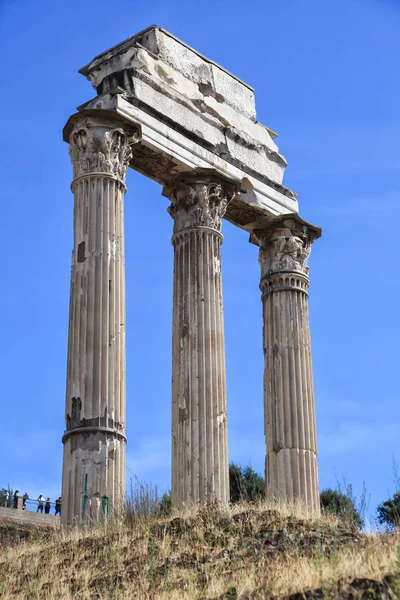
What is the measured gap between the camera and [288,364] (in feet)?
86.2

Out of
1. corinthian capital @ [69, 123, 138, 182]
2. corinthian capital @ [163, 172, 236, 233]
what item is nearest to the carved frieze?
corinthian capital @ [69, 123, 138, 182]

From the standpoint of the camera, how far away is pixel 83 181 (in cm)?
2344

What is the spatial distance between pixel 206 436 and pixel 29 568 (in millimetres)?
6402

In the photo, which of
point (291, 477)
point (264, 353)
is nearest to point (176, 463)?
point (291, 477)

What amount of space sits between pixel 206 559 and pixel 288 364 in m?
10.0

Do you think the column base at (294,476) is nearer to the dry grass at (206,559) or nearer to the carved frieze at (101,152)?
the dry grass at (206,559)

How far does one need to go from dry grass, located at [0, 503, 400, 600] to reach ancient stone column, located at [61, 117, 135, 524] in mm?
1150

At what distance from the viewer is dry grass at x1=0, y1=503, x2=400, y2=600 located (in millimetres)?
13930

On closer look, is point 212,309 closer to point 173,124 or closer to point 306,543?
point 173,124

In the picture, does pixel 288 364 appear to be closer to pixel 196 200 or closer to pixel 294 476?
pixel 294 476

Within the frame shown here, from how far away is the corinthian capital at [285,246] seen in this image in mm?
27312

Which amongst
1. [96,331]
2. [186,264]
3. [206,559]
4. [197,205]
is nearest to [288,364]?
[186,264]

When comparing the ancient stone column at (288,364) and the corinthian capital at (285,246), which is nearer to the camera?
the ancient stone column at (288,364)

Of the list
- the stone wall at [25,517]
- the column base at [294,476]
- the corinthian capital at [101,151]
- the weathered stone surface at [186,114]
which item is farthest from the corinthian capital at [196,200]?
the stone wall at [25,517]
